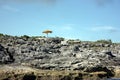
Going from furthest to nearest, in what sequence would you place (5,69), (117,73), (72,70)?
1. (117,73)
2. (72,70)
3. (5,69)

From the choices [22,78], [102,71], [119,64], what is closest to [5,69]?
[22,78]

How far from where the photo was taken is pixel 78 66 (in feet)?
130

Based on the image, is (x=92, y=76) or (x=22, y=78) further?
(x=92, y=76)

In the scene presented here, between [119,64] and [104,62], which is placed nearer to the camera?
[104,62]

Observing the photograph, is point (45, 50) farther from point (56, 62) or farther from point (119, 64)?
point (119, 64)

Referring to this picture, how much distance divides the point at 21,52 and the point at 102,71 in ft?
36.0

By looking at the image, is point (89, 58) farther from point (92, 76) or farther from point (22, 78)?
point (22, 78)

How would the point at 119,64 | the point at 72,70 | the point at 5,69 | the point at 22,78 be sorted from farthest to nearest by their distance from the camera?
the point at 119,64, the point at 72,70, the point at 5,69, the point at 22,78

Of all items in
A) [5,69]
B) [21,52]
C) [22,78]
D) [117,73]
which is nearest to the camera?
[22,78]

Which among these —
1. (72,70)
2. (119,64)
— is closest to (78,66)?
(72,70)

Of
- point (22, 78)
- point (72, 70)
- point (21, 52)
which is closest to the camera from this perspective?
point (22, 78)

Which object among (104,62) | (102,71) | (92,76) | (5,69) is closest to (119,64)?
(104,62)

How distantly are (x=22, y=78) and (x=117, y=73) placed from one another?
1302 cm

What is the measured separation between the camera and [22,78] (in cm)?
3362
